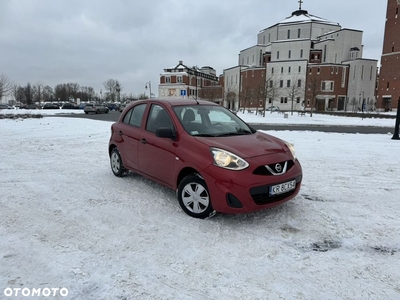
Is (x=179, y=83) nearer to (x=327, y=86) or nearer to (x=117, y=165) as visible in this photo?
(x=327, y=86)

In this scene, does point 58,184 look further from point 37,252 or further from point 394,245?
point 394,245

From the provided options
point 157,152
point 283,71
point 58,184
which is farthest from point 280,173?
point 283,71

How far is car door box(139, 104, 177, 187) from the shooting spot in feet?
14.7

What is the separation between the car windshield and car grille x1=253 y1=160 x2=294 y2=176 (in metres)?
0.98

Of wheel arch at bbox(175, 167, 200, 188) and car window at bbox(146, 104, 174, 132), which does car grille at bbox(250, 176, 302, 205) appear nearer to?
wheel arch at bbox(175, 167, 200, 188)

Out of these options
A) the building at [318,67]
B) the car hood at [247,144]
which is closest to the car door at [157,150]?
the car hood at [247,144]

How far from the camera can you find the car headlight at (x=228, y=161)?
148 inches

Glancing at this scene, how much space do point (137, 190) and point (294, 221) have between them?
2742mm

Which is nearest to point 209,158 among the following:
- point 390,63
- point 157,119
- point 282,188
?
point 282,188

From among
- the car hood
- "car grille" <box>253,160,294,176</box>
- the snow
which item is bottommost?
the snow

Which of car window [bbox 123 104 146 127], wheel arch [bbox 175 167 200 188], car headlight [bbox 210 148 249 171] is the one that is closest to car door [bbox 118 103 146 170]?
car window [bbox 123 104 146 127]

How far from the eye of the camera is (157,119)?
5.04 meters

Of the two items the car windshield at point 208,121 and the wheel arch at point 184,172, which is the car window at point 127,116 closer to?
the car windshield at point 208,121

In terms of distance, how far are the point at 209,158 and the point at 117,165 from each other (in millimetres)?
2911
